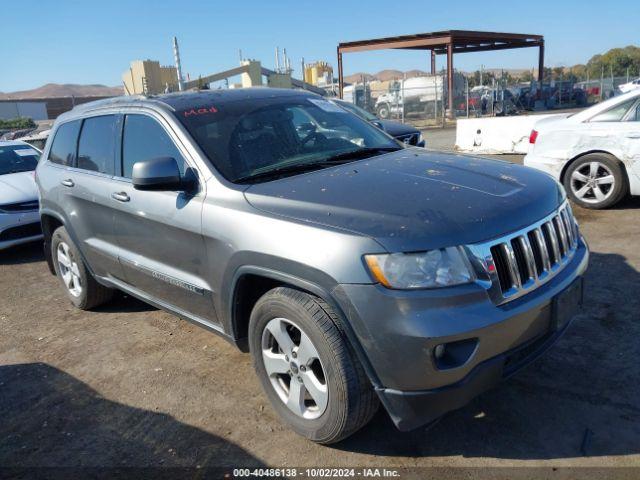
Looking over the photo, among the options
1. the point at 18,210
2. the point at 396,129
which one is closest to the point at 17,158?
the point at 18,210

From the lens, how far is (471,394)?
244 centimetres

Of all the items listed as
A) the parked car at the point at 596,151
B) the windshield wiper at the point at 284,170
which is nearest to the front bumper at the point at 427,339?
the windshield wiper at the point at 284,170

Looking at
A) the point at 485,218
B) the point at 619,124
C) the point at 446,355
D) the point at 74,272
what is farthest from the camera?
the point at 619,124

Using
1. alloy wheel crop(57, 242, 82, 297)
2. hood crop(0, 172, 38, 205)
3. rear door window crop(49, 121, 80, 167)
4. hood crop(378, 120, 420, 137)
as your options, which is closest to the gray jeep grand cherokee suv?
rear door window crop(49, 121, 80, 167)

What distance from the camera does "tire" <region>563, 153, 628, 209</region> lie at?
670 centimetres

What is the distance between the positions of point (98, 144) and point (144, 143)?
816 millimetres

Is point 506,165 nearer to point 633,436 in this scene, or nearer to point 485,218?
point 485,218

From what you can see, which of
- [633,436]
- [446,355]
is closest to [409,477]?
[446,355]

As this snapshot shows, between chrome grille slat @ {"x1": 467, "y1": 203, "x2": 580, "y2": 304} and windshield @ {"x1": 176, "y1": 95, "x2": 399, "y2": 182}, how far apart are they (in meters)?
1.34

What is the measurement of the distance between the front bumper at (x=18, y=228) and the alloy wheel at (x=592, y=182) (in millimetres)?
7320

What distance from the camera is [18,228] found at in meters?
7.42

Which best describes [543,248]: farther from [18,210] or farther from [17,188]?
[17,188]

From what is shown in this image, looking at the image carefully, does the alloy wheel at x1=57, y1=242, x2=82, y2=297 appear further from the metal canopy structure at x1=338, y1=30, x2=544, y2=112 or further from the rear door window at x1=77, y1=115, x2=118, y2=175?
the metal canopy structure at x1=338, y1=30, x2=544, y2=112

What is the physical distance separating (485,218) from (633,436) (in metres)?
1.38
